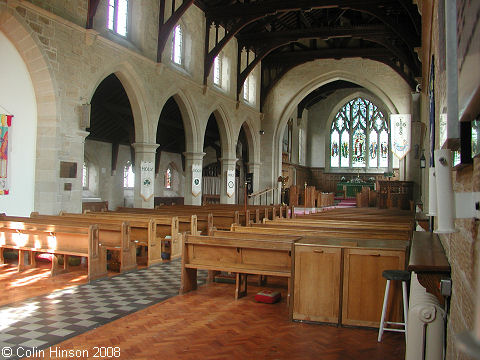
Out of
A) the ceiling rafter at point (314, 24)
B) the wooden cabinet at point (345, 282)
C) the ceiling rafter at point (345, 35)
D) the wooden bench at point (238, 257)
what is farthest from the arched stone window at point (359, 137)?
the wooden cabinet at point (345, 282)

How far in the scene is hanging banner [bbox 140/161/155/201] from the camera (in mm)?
12061

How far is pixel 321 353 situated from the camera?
356 cm

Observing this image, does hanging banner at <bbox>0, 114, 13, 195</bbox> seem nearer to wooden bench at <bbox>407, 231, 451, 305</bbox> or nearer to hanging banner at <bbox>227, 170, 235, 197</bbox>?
wooden bench at <bbox>407, 231, 451, 305</bbox>

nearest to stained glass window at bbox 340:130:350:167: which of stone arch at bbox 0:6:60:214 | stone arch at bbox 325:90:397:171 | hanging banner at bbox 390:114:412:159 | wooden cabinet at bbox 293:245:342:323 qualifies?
stone arch at bbox 325:90:397:171

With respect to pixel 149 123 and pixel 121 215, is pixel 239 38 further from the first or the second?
pixel 121 215

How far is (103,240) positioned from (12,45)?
181 inches

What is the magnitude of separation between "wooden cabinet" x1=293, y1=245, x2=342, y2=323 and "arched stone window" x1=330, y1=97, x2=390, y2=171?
2469cm

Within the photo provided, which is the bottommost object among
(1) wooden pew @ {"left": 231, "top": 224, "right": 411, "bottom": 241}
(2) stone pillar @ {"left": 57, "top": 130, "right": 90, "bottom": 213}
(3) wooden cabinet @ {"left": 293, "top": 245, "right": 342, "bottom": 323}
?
(3) wooden cabinet @ {"left": 293, "top": 245, "right": 342, "bottom": 323}

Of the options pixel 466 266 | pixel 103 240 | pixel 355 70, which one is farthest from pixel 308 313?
pixel 355 70

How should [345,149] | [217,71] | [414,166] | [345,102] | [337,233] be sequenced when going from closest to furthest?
[337,233] → [217,71] → [414,166] → [345,102] → [345,149]

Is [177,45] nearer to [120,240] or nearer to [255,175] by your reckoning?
[255,175]

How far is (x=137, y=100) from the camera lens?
39.8ft

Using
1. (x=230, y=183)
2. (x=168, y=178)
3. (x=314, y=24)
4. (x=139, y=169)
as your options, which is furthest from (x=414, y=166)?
(x=139, y=169)

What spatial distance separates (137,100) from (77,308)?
27.4ft
